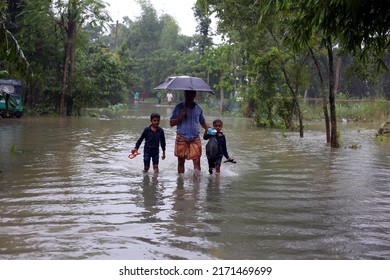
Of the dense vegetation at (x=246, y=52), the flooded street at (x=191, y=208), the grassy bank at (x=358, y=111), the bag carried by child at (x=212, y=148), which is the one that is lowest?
the flooded street at (x=191, y=208)

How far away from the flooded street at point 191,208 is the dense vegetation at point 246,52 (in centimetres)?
211

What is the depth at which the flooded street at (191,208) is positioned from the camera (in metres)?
4.91

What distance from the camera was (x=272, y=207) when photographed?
686 cm

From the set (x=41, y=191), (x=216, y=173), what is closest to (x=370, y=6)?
(x=216, y=173)

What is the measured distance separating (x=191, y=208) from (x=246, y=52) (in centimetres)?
2026

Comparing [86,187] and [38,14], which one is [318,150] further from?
[38,14]

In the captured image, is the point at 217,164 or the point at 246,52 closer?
the point at 217,164

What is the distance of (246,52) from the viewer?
26016 mm

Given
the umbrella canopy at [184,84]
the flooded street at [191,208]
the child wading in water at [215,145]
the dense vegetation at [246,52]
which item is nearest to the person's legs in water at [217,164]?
the child wading in water at [215,145]

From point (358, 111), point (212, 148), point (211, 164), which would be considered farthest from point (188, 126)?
point (358, 111)

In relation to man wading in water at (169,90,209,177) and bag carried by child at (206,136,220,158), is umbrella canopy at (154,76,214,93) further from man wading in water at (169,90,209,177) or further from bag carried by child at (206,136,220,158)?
bag carried by child at (206,136,220,158)

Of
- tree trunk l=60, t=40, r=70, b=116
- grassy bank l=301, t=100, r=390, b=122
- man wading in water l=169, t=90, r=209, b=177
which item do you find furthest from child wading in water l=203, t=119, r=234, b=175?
grassy bank l=301, t=100, r=390, b=122

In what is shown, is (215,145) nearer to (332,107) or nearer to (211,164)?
(211,164)

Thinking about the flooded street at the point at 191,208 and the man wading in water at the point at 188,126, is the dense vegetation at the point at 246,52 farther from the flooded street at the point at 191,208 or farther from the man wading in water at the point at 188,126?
the flooded street at the point at 191,208
